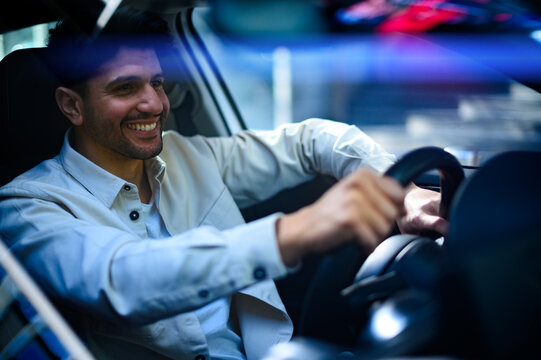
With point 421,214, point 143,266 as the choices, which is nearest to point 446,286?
point 143,266

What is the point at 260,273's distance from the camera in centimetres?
96

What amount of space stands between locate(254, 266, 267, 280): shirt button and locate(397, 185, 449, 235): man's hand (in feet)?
1.78

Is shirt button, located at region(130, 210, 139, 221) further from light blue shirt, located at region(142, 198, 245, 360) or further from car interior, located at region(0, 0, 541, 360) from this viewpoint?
car interior, located at region(0, 0, 541, 360)

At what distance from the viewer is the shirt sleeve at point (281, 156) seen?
1.86m

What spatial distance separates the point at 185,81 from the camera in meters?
2.22

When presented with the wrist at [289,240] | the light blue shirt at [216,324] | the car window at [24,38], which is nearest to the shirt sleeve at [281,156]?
the light blue shirt at [216,324]

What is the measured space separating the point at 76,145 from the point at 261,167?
0.61 m

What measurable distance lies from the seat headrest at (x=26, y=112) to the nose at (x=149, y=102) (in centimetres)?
27

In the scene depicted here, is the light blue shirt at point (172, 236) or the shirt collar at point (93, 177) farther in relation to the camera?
the shirt collar at point (93, 177)

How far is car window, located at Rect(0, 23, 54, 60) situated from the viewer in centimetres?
154

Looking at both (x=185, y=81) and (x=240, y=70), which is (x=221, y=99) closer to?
(x=185, y=81)

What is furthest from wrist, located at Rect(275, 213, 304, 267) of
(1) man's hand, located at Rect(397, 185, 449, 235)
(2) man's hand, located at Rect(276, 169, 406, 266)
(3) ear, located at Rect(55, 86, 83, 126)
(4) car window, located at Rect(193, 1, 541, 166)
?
(4) car window, located at Rect(193, 1, 541, 166)

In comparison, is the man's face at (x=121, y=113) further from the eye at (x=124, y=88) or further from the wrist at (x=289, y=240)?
the wrist at (x=289, y=240)

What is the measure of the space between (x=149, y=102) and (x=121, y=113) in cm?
9
